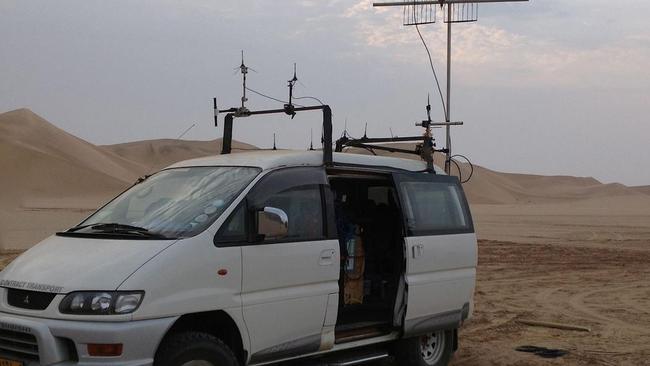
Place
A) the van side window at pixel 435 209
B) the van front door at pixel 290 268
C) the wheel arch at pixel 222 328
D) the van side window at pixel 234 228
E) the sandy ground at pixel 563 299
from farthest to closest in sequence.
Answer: the sandy ground at pixel 563 299
the van side window at pixel 435 209
the van front door at pixel 290 268
the van side window at pixel 234 228
the wheel arch at pixel 222 328

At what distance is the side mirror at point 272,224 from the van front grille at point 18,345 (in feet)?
5.89

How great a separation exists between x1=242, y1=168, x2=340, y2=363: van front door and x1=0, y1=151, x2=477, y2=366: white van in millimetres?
12

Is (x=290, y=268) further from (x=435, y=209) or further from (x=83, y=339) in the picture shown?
(x=435, y=209)

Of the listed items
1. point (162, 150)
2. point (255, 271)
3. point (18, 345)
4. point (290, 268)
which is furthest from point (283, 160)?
point (162, 150)

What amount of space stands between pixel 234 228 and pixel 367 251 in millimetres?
2590

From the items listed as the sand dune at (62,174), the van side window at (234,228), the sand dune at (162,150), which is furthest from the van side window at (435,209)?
the sand dune at (162,150)

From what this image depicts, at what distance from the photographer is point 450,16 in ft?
44.5

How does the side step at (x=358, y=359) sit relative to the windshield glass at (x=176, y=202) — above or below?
below

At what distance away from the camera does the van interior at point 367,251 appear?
8133 mm

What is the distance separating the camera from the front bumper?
5637mm

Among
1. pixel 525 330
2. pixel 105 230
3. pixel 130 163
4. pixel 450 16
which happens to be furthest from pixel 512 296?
pixel 130 163

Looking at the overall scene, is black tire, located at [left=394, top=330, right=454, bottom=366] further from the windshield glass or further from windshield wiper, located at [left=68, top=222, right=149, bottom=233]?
windshield wiper, located at [left=68, top=222, right=149, bottom=233]

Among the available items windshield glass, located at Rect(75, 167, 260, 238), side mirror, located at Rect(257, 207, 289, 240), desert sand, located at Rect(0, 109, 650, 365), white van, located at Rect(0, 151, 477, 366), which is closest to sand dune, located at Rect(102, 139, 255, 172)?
desert sand, located at Rect(0, 109, 650, 365)

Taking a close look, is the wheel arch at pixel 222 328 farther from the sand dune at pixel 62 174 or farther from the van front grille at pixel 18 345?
the sand dune at pixel 62 174
